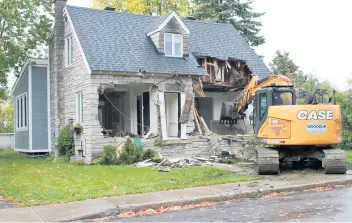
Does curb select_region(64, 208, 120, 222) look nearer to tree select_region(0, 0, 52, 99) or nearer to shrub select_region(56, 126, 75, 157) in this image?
shrub select_region(56, 126, 75, 157)

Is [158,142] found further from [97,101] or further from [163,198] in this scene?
[163,198]

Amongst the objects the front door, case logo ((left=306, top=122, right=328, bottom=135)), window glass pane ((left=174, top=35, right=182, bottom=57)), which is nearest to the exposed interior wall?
the front door

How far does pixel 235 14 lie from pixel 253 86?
17276mm

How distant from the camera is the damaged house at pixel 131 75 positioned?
19.5 m

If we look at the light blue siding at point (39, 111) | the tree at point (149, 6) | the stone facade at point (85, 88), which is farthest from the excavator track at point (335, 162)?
the tree at point (149, 6)

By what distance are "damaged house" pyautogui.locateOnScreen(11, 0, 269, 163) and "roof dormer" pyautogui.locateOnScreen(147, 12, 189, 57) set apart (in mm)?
50

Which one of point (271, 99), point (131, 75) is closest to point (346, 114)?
point (271, 99)

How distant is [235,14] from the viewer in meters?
36.2

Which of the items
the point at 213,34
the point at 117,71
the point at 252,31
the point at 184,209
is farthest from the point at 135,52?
the point at 252,31

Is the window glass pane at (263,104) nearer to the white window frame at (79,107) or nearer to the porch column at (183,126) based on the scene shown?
the porch column at (183,126)

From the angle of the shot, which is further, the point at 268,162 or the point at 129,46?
the point at 129,46

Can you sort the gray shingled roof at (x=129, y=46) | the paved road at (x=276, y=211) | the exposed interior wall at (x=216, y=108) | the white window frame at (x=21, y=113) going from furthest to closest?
the white window frame at (x=21, y=113), the exposed interior wall at (x=216, y=108), the gray shingled roof at (x=129, y=46), the paved road at (x=276, y=211)

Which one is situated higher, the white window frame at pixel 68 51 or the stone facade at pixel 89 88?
the white window frame at pixel 68 51

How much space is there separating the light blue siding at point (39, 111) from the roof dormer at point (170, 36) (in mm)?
6957
